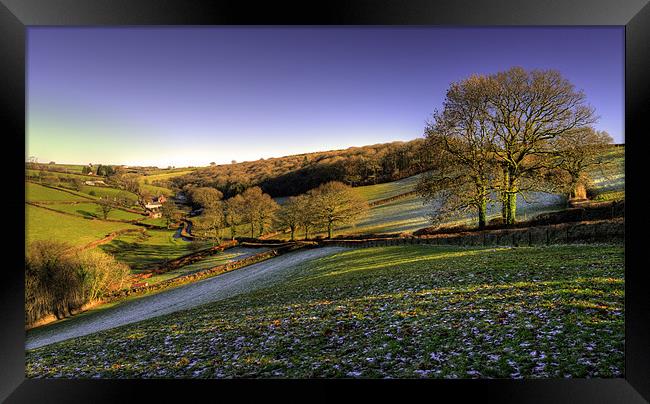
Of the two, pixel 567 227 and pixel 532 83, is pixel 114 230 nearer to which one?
pixel 532 83

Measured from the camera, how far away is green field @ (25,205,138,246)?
23.6 feet

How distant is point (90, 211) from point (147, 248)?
7.13 ft

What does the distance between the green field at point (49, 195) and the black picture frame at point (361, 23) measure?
275 centimetres

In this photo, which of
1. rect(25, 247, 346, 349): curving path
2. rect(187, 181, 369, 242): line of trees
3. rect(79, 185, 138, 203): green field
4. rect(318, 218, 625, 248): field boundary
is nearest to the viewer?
rect(25, 247, 346, 349): curving path

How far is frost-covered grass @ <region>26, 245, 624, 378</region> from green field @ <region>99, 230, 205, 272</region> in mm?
2390

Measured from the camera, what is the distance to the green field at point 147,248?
8773 mm

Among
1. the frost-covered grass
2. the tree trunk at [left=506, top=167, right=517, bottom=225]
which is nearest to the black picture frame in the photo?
the frost-covered grass

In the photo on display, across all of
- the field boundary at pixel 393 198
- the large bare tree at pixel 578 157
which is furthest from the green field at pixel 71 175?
the large bare tree at pixel 578 157

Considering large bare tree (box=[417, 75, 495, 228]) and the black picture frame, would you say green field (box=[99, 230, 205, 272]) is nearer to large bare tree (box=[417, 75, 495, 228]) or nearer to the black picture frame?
the black picture frame

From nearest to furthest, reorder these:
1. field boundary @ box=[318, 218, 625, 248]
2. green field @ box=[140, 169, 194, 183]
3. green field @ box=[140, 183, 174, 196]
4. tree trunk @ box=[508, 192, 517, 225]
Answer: field boundary @ box=[318, 218, 625, 248] → green field @ box=[140, 169, 194, 183] → tree trunk @ box=[508, 192, 517, 225] → green field @ box=[140, 183, 174, 196]

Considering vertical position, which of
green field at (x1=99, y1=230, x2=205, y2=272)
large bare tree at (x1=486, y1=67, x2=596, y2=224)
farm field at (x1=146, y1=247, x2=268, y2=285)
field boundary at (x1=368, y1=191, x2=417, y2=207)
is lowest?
farm field at (x1=146, y1=247, x2=268, y2=285)

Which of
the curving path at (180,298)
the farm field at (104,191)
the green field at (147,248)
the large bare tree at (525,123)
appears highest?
the large bare tree at (525,123)

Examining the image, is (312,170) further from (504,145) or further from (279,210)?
(504,145)

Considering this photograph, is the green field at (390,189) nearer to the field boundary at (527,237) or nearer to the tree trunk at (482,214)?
the field boundary at (527,237)
